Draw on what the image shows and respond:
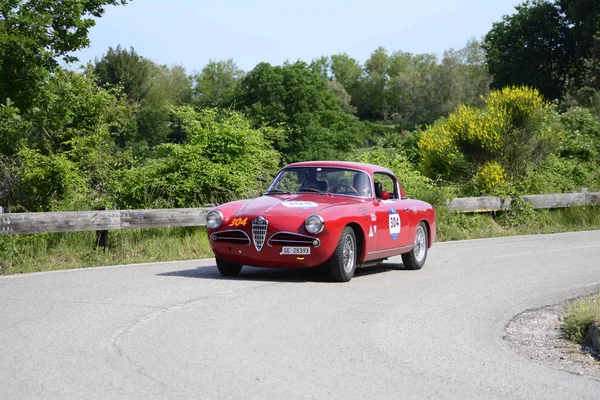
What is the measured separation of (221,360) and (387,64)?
149148 mm

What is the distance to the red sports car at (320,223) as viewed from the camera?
37.4 feet

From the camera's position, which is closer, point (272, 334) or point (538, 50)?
point (272, 334)

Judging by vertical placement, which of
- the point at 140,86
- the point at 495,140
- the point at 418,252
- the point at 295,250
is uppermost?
the point at 140,86

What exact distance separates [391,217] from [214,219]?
2.69m

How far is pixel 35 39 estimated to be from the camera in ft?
66.0

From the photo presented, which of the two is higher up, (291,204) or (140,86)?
(140,86)

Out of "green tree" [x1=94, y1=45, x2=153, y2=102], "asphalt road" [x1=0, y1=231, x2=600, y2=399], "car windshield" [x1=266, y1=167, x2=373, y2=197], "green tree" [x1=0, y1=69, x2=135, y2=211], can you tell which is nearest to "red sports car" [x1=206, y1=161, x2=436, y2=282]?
"car windshield" [x1=266, y1=167, x2=373, y2=197]

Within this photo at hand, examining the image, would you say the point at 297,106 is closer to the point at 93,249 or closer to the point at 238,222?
the point at 93,249

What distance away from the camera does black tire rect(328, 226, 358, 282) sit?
1152 cm

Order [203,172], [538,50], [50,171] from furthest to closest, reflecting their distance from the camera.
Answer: [538,50], [50,171], [203,172]

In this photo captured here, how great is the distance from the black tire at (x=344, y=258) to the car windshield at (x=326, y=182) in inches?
39.3

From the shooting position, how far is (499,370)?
264 inches

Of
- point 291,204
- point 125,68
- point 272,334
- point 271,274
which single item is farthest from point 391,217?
point 125,68

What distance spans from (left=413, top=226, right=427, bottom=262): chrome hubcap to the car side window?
802 mm
